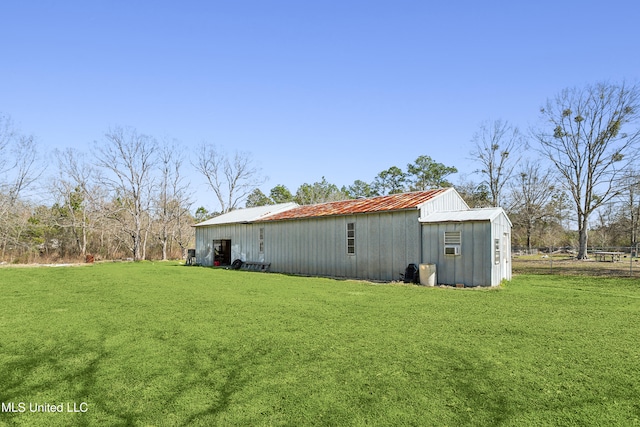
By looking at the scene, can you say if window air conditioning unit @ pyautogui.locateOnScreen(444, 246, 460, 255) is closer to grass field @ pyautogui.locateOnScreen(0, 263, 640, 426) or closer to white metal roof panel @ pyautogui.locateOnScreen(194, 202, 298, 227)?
grass field @ pyautogui.locateOnScreen(0, 263, 640, 426)

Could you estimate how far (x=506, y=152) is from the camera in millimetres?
33469

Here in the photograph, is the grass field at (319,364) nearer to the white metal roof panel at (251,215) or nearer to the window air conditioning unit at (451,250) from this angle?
the window air conditioning unit at (451,250)

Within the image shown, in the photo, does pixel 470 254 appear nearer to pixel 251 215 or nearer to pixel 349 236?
pixel 349 236

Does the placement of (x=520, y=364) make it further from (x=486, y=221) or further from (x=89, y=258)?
(x=89, y=258)

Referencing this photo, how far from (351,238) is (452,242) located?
4.42 metres

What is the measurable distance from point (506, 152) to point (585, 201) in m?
8.38

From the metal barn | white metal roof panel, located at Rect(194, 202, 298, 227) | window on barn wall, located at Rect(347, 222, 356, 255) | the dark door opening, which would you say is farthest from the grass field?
the dark door opening

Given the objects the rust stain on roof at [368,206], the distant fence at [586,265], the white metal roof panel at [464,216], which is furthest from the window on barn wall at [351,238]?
the distant fence at [586,265]

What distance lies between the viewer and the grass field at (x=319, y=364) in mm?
3141

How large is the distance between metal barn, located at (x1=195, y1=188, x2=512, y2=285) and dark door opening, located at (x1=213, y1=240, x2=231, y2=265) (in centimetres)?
276

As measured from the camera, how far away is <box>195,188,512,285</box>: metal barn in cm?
1395

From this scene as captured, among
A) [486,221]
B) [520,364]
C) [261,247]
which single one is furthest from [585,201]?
[520,364]

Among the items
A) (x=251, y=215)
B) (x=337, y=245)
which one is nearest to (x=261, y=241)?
(x=251, y=215)

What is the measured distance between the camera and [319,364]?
4289 millimetres
